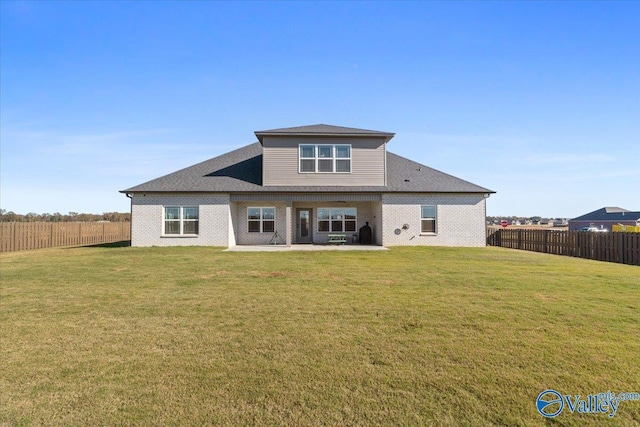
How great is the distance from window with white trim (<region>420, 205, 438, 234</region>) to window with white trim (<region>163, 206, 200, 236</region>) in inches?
508

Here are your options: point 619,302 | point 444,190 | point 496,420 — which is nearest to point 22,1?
point 496,420

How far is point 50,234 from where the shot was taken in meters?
22.1

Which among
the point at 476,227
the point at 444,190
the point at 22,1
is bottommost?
the point at 476,227

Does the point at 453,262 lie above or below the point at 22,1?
below

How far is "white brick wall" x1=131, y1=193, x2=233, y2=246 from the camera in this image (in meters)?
18.8

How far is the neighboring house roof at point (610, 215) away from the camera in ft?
189

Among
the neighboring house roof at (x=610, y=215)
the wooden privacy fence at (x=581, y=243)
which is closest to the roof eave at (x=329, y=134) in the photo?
the wooden privacy fence at (x=581, y=243)

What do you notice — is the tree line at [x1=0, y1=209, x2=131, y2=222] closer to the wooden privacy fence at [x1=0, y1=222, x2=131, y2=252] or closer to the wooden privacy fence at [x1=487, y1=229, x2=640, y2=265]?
the wooden privacy fence at [x1=0, y1=222, x2=131, y2=252]

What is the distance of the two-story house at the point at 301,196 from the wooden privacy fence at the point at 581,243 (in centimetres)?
257

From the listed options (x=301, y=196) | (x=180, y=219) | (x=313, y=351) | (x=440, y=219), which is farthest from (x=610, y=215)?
(x=313, y=351)

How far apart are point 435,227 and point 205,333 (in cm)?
1689

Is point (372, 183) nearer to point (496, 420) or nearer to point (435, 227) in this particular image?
point (435, 227)

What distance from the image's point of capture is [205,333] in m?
5.16

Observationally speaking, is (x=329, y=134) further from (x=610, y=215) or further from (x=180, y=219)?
(x=610, y=215)
